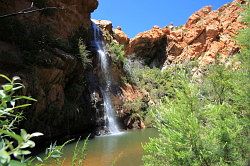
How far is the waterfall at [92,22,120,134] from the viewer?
94.1 feet

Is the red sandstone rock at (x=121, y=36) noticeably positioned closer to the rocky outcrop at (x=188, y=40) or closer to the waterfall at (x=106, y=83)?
the rocky outcrop at (x=188, y=40)

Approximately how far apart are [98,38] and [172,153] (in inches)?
975

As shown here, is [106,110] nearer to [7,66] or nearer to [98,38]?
[98,38]

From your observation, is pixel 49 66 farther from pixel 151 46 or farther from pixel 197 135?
pixel 151 46

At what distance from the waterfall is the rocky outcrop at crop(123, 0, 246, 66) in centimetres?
2661

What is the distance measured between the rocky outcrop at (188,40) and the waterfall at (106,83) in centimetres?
2661

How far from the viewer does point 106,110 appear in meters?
29.3

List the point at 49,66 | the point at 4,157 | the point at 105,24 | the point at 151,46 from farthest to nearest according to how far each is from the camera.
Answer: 1. the point at 151,46
2. the point at 105,24
3. the point at 49,66
4. the point at 4,157

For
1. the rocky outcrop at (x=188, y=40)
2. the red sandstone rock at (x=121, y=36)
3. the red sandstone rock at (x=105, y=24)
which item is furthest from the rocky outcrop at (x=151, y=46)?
the red sandstone rock at (x=105, y=24)

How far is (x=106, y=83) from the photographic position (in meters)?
31.6

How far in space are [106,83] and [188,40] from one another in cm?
3421

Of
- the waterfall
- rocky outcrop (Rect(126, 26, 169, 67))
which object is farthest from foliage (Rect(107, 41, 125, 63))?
rocky outcrop (Rect(126, 26, 169, 67))

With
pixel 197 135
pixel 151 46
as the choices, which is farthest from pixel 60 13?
pixel 151 46

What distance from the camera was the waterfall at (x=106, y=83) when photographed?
2867cm
